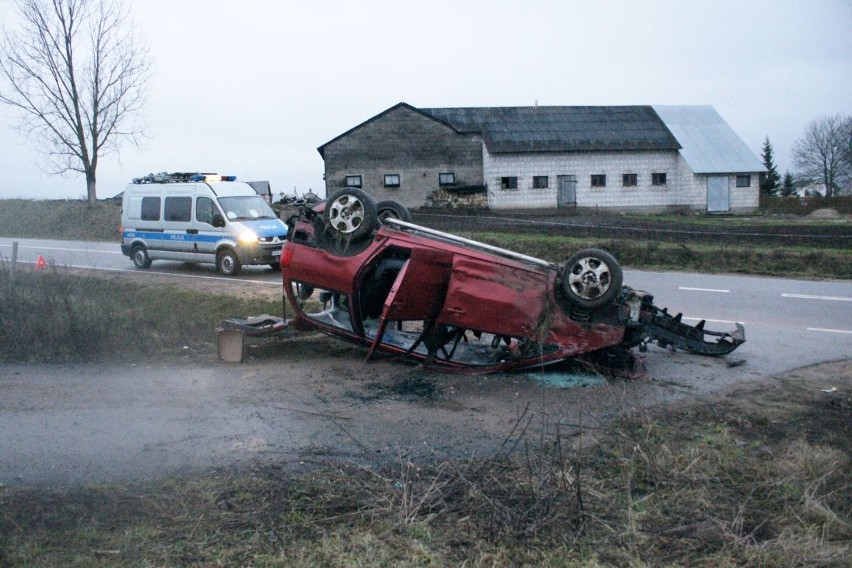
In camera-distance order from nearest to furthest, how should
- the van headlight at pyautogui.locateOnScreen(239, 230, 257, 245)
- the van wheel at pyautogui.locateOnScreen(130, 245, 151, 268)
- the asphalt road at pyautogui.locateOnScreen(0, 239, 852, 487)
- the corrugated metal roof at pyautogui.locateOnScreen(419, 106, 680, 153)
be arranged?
the asphalt road at pyautogui.locateOnScreen(0, 239, 852, 487), the van headlight at pyautogui.locateOnScreen(239, 230, 257, 245), the van wheel at pyautogui.locateOnScreen(130, 245, 151, 268), the corrugated metal roof at pyautogui.locateOnScreen(419, 106, 680, 153)

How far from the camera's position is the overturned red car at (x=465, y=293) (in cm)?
831

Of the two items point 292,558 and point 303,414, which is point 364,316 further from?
point 292,558

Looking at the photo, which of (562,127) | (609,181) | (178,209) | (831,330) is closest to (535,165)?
(562,127)

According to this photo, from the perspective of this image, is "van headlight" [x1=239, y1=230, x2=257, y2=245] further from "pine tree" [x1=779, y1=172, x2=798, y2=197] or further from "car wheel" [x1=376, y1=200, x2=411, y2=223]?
"pine tree" [x1=779, y1=172, x2=798, y2=197]

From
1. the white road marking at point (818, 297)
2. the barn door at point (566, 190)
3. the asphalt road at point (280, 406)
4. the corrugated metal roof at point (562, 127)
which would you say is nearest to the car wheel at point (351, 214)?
the asphalt road at point (280, 406)

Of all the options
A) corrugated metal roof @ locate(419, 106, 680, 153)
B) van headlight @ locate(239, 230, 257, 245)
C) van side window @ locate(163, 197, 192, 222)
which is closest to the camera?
van headlight @ locate(239, 230, 257, 245)

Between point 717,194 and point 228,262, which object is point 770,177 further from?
point 228,262

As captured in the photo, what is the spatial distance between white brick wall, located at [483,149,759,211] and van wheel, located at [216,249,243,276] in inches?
1048

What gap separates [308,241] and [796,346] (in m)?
6.73

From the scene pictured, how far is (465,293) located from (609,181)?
3867 cm

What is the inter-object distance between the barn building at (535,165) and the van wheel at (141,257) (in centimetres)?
2387

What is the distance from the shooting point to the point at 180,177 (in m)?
20.4

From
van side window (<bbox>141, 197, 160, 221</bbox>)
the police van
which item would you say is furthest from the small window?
van side window (<bbox>141, 197, 160, 221</bbox>)

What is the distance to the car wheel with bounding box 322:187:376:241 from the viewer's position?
8.86 metres
